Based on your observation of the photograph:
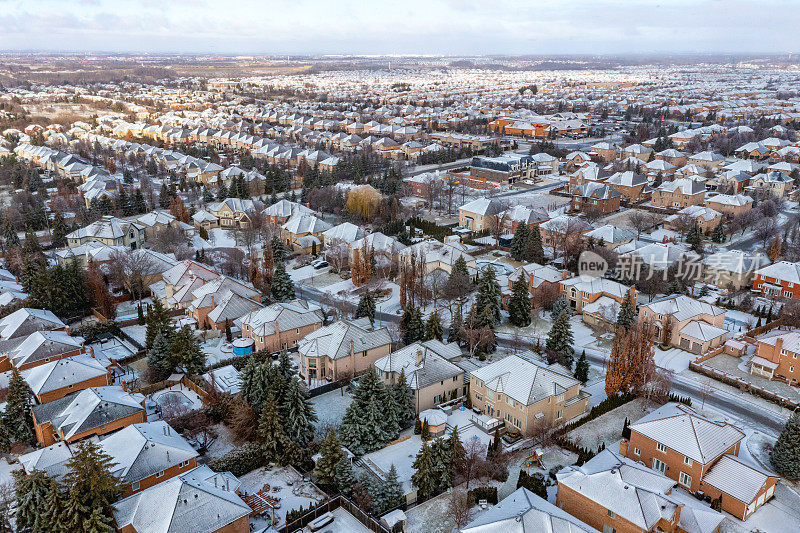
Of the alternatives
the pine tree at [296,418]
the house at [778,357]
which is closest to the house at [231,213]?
the pine tree at [296,418]

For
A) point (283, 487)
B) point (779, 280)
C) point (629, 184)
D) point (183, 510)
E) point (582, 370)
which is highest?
point (629, 184)

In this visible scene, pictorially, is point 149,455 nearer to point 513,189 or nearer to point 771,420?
point 771,420

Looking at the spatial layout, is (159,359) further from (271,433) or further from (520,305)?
(520,305)

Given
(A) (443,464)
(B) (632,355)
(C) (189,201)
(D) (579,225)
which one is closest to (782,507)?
(B) (632,355)

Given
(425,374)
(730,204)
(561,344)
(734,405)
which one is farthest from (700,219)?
(425,374)

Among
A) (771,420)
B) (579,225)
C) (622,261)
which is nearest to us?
(771,420)

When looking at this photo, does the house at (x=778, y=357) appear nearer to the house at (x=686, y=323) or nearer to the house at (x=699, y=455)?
the house at (x=686, y=323)
